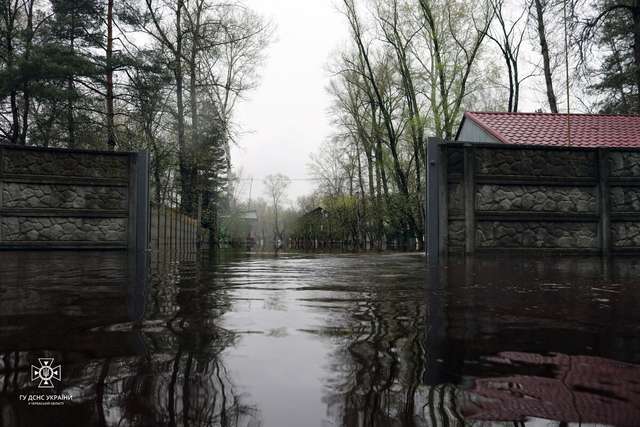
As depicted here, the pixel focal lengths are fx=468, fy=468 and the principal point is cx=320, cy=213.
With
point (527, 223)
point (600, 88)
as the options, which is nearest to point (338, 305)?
point (527, 223)

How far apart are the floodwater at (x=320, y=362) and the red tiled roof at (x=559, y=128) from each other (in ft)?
35.4

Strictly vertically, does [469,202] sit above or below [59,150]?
below

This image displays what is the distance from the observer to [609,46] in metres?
19.7

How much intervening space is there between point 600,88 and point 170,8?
59.4 ft

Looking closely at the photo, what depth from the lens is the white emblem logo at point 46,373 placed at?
2.87ft

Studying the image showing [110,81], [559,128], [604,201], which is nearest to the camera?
[604,201]

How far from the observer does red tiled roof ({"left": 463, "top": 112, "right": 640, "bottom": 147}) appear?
11.8m

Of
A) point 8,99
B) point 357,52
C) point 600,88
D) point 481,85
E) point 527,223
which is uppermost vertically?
point 357,52

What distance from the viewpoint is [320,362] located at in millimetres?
1073

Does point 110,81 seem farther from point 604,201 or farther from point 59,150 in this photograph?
point 604,201

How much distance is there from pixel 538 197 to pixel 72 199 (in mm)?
8200

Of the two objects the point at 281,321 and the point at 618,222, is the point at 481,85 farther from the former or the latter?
the point at 281,321

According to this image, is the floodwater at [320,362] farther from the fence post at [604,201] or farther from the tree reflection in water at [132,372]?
the fence post at [604,201]

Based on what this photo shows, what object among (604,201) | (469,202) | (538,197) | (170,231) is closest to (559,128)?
(604,201)
